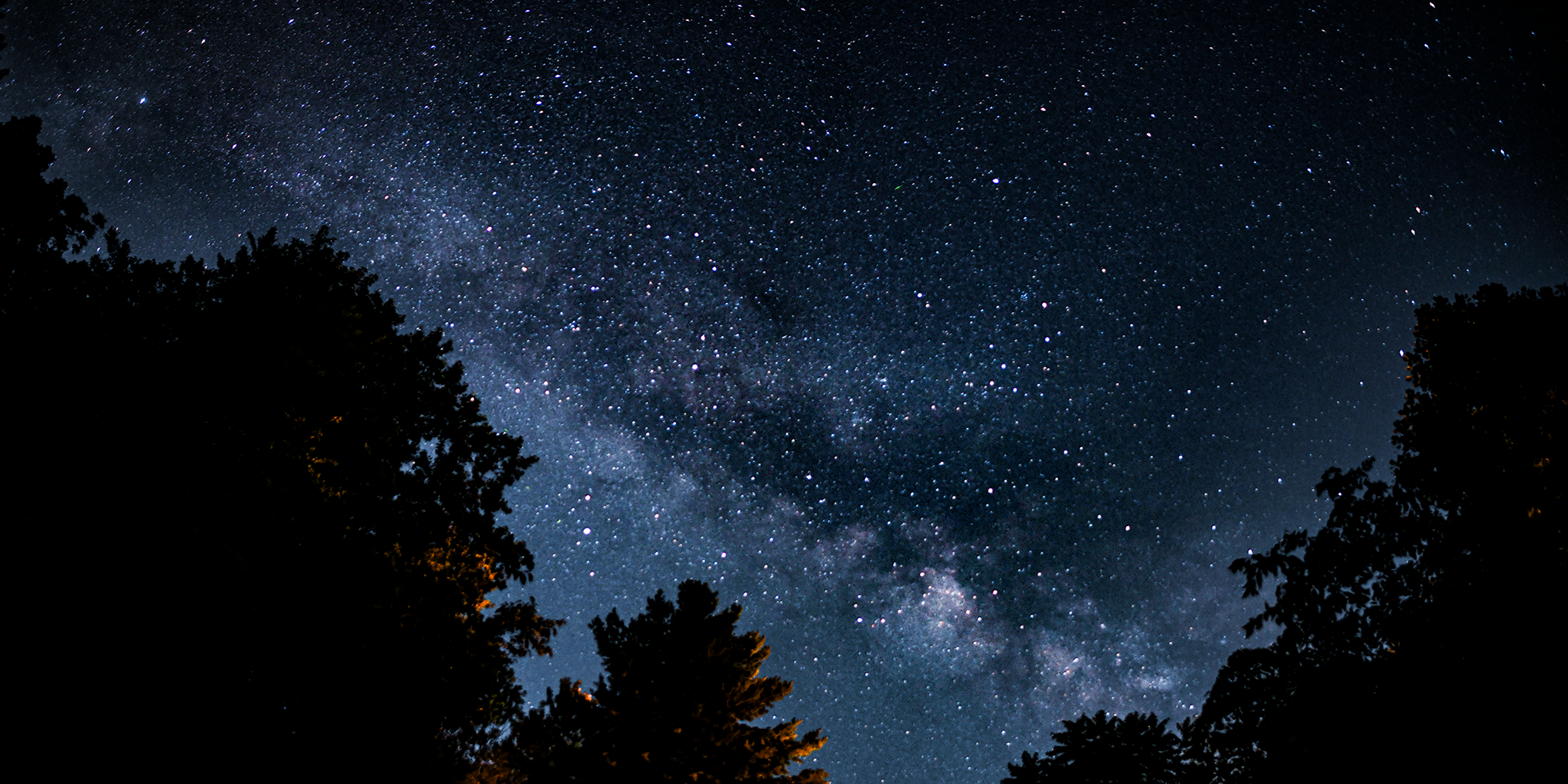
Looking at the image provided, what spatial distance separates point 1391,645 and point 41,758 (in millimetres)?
15845

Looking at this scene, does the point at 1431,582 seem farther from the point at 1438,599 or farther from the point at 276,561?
the point at 276,561

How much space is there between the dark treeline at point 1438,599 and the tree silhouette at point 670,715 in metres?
7.33

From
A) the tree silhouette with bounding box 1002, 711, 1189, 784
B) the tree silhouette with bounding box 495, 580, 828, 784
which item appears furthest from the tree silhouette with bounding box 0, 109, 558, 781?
the tree silhouette with bounding box 1002, 711, 1189, 784

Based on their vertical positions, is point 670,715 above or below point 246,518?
below

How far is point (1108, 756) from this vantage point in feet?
51.1

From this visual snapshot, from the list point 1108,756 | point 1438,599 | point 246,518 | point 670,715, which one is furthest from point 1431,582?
point 246,518

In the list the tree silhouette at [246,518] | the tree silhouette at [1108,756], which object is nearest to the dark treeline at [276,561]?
the tree silhouette at [246,518]

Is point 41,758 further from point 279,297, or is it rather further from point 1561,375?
point 1561,375

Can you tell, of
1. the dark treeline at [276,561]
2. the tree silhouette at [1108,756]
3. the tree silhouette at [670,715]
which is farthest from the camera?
the tree silhouette at [1108,756]

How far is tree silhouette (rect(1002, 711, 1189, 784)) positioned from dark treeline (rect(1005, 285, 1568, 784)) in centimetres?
435

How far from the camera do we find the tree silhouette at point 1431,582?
7.79 m

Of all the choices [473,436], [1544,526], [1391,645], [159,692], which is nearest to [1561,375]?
[1544,526]

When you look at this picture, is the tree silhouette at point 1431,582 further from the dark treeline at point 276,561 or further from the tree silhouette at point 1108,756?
the dark treeline at point 276,561

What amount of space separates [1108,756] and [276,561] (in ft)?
53.6
